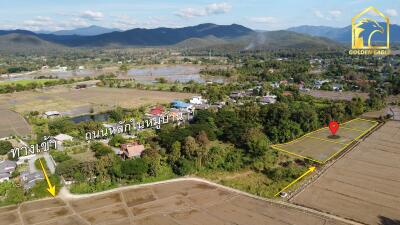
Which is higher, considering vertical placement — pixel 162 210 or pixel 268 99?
pixel 268 99

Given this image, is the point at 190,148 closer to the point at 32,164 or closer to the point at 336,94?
the point at 32,164

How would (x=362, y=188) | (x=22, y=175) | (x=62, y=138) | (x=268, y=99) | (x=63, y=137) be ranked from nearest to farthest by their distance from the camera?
(x=362, y=188)
(x=22, y=175)
(x=62, y=138)
(x=63, y=137)
(x=268, y=99)

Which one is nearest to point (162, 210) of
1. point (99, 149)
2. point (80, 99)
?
point (99, 149)

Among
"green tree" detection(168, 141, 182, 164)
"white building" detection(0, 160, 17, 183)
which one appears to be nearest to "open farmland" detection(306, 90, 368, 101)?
"green tree" detection(168, 141, 182, 164)

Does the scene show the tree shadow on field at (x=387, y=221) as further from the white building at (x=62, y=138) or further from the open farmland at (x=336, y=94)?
the open farmland at (x=336, y=94)

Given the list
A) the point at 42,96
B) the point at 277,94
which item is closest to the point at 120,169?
the point at 277,94

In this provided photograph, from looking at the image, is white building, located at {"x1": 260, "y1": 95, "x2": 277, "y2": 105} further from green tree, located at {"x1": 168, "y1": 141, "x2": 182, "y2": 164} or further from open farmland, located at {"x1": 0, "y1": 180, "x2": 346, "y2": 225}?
open farmland, located at {"x1": 0, "y1": 180, "x2": 346, "y2": 225}
